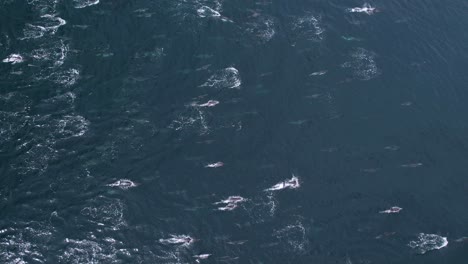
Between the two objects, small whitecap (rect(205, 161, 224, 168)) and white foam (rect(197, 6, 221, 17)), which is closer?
small whitecap (rect(205, 161, 224, 168))

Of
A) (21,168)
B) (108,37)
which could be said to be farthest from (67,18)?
(21,168)

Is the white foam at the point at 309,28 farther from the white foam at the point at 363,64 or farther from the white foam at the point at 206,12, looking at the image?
the white foam at the point at 206,12

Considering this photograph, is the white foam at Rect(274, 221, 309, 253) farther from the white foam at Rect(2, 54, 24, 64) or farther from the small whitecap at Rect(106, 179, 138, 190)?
the white foam at Rect(2, 54, 24, 64)

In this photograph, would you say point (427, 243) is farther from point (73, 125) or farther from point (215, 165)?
point (73, 125)

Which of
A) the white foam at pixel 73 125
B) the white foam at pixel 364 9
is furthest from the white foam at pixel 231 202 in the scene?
the white foam at pixel 364 9

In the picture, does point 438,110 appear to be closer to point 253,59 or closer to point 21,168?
point 253,59

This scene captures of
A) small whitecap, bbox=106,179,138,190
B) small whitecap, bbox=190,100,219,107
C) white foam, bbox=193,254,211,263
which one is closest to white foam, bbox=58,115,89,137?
small whitecap, bbox=106,179,138,190

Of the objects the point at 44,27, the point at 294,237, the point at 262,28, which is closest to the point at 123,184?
the point at 294,237
